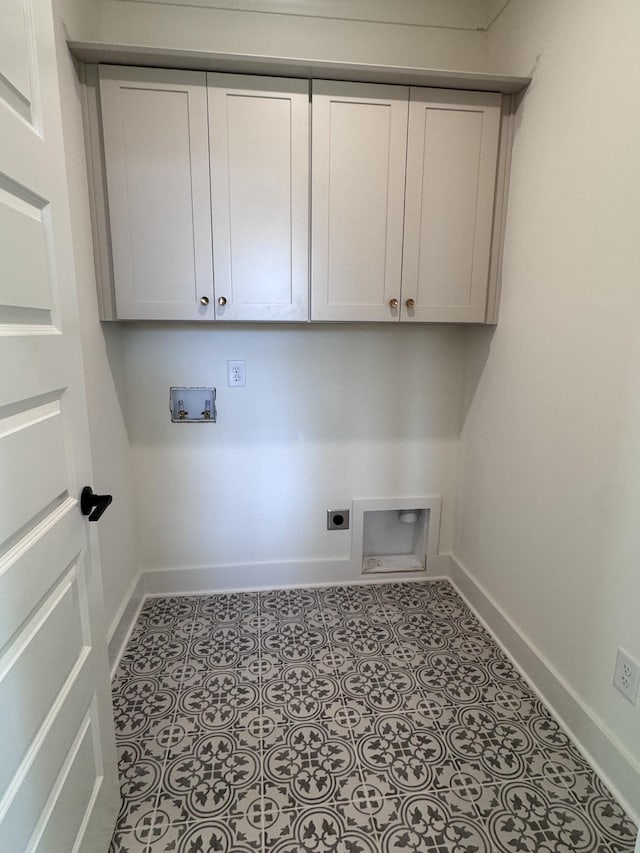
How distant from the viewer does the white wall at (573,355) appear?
1244 mm

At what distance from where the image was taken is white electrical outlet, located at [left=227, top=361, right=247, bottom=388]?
6.81 feet

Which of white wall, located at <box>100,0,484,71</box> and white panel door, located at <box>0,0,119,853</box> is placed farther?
white wall, located at <box>100,0,484,71</box>

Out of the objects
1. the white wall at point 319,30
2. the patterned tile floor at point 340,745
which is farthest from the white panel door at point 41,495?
the white wall at point 319,30

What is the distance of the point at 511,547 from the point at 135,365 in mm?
1813

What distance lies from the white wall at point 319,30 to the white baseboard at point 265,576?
7.47 feet

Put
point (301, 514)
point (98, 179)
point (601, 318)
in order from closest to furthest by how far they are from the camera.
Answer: point (601, 318) < point (98, 179) < point (301, 514)

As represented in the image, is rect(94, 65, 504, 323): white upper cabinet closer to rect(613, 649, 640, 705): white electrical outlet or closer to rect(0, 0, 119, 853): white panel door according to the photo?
rect(0, 0, 119, 853): white panel door

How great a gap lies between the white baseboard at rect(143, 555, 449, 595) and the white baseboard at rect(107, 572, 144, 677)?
0.09m

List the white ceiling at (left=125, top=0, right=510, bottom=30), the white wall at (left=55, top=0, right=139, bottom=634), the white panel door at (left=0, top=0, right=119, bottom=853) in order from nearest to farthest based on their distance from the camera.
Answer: the white panel door at (left=0, top=0, right=119, bottom=853), the white wall at (left=55, top=0, right=139, bottom=634), the white ceiling at (left=125, top=0, right=510, bottom=30)

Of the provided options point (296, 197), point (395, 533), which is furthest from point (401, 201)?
point (395, 533)

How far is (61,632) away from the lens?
0.90 meters

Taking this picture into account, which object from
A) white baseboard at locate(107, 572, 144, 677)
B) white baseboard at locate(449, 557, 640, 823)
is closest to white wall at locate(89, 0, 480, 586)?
white baseboard at locate(107, 572, 144, 677)

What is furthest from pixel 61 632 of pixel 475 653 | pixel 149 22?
pixel 149 22

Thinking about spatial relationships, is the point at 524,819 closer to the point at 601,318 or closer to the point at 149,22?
the point at 601,318
